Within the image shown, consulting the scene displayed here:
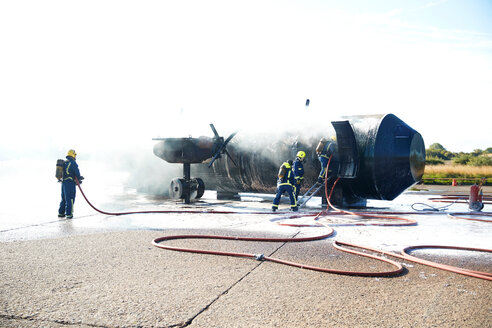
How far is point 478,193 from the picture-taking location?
40.0 ft

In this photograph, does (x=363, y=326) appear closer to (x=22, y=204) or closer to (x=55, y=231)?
(x=55, y=231)

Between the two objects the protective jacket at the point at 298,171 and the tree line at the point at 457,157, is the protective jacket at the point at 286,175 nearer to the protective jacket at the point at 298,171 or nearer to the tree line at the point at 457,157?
the protective jacket at the point at 298,171

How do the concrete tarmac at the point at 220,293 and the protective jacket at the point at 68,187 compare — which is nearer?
the concrete tarmac at the point at 220,293

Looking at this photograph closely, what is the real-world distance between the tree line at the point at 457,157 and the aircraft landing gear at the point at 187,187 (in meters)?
38.3

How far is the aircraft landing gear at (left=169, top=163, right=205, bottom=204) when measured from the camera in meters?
14.2

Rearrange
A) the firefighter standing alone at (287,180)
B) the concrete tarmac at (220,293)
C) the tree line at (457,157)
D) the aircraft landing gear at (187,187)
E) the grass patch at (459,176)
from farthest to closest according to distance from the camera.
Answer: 1. the tree line at (457,157)
2. the grass patch at (459,176)
3. the aircraft landing gear at (187,187)
4. the firefighter standing alone at (287,180)
5. the concrete tarmac at (220,293)

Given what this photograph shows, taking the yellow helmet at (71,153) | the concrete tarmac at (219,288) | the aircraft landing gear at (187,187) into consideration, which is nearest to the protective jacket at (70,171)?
the yellow helmet at (71,153)

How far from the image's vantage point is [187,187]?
14.3 metres

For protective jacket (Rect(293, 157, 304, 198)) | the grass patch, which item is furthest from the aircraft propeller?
the grass patch

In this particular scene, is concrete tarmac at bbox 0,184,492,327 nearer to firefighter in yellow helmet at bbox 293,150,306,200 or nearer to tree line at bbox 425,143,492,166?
firefighter in yellow helmet at bbox 293,150,306,200

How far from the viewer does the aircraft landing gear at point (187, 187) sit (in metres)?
14.2

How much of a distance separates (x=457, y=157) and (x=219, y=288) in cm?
5618

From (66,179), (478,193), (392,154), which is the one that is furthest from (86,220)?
(478,193)

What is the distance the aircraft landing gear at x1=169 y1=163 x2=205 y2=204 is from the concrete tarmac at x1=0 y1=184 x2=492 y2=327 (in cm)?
661
